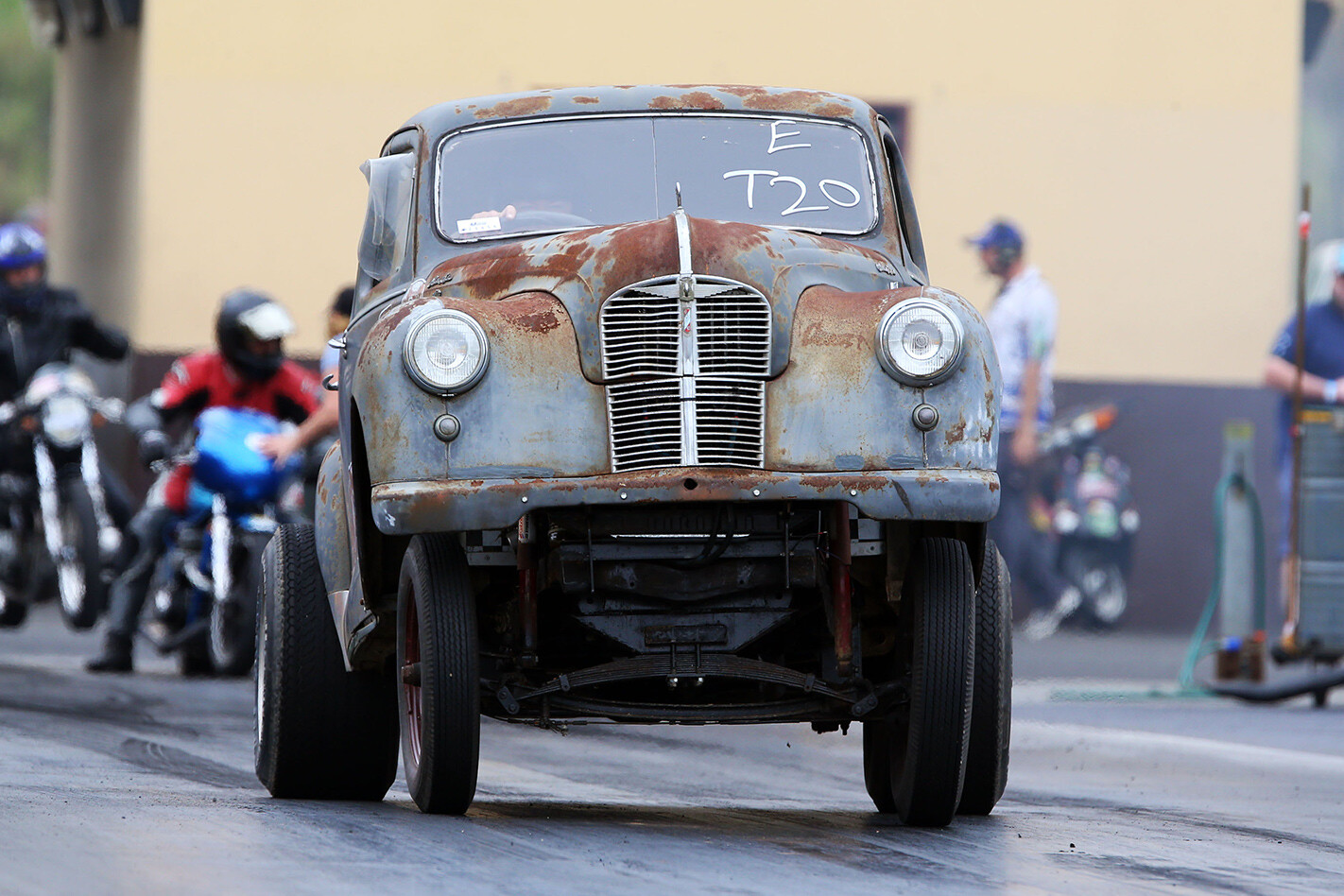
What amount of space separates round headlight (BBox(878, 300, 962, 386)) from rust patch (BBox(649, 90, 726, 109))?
145cm

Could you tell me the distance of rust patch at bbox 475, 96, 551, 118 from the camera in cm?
775

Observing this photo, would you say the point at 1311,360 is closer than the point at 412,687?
No

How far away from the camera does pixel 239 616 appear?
12664 millimetres

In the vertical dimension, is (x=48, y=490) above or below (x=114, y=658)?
above

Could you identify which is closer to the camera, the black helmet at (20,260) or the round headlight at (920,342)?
the round headlight at (920,342)

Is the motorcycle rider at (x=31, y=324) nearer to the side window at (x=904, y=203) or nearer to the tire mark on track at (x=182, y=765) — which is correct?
the tire mark on track at (x=182, y=765)

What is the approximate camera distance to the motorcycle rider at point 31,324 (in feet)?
48.7

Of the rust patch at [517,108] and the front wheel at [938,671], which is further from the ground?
the rust patch at [517,108]

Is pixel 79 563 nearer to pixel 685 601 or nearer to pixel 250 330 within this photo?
pixel 250 330

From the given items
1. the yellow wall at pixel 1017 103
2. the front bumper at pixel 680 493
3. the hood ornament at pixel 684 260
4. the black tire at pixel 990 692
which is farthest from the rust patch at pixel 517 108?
the yellow wall at pixel 1017 103

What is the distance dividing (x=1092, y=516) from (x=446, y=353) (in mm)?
12116

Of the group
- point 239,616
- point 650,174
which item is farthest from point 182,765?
point 239,616

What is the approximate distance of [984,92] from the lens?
60.5ft

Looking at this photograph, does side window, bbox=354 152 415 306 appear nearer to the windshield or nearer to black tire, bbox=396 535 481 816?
the windshield
